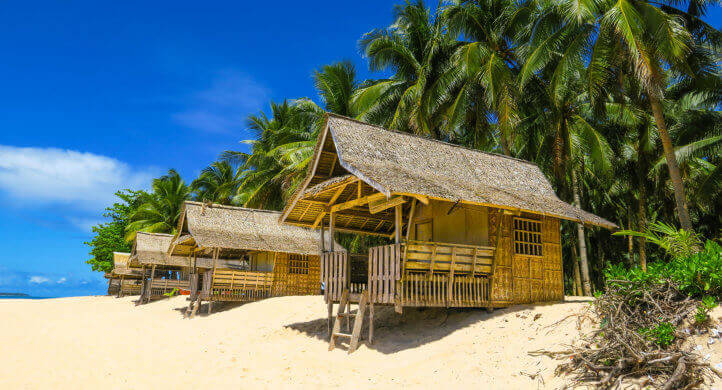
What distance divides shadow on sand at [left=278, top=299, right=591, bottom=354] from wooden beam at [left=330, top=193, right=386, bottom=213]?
2924 mm

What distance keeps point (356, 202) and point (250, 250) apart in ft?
33.0

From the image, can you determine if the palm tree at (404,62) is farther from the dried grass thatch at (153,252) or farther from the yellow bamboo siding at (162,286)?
the yellow bamboo siding at (162,286)

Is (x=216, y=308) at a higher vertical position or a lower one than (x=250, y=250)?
lower

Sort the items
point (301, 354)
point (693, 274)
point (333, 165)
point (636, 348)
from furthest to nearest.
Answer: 1. point (333, 165)
2. point (301, 354)
3. point (693, 274)
4. point (636, 348)

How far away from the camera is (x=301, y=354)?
11031mm

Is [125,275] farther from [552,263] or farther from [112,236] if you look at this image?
[552,263]

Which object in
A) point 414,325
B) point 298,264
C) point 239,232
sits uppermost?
point 239,232

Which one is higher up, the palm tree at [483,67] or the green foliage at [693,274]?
the palm tree at [483,67]

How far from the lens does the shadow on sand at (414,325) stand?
1073 cm

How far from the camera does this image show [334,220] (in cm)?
1319

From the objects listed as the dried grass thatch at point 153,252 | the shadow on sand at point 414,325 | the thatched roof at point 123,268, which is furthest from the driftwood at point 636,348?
the thatched roof at point 123,268

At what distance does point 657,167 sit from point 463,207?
1147 cm

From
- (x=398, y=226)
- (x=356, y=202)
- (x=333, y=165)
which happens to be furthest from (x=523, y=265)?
(x=333, y=165)

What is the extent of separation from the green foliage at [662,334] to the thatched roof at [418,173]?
4.10m
